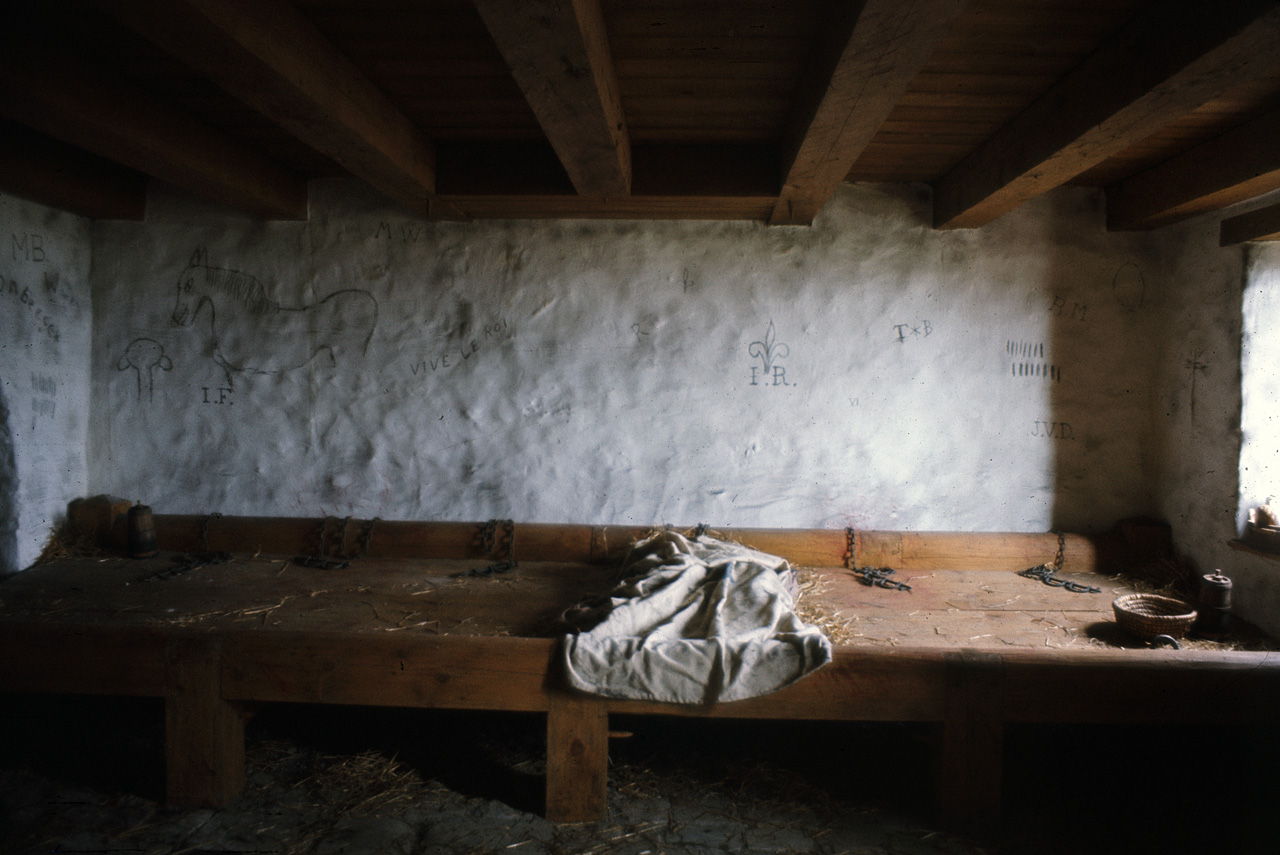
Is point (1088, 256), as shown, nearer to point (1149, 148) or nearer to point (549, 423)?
point (1149, 148)

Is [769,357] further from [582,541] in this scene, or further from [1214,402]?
[1214,402]

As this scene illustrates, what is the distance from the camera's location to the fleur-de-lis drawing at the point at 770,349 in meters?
3.94

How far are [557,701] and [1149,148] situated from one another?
12.4 feet

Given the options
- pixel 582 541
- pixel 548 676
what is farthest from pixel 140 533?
pixel 548 676

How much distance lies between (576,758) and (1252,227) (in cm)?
395

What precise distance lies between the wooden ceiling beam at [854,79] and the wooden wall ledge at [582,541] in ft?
6.63

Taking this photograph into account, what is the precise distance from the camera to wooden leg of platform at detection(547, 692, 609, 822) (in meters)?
2.41

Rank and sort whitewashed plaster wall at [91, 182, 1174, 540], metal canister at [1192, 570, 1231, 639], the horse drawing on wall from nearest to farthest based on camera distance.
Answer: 1. metal canister at [1192, 570, 1231, 639]
2. whitewashed plaster wall at [91, 182, 1174, 540]
3. the horse drawing on wall

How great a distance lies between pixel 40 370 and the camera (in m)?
3.75

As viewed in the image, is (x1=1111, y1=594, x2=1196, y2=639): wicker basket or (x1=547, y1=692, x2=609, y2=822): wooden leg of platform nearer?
(x1=547, y1=692, x2=609, y2=822): wooden leg of platform

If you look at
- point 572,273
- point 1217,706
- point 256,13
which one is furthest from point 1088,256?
point 256,13

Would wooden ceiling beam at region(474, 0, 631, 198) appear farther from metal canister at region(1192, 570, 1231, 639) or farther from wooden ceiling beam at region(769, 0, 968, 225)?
metal canister at region(1192, 570, 1231, 639)

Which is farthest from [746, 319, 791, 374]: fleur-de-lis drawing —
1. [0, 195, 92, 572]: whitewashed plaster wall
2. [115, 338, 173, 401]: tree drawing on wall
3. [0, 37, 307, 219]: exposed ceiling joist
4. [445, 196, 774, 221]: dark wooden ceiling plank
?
[0, 195, 92, 572]: whitewashed plaster wall

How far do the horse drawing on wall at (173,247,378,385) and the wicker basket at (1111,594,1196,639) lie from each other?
4190mm
